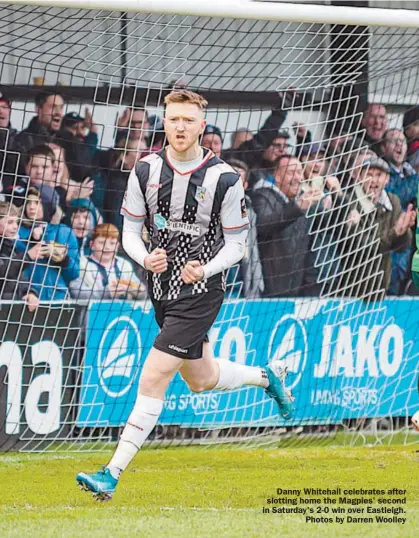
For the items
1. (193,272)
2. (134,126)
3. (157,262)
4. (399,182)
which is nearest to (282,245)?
(399,182)

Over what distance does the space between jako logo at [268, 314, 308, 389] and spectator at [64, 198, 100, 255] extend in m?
1.69

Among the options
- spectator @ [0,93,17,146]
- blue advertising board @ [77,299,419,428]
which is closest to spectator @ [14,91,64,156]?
spectator @ [0,93,17,146]

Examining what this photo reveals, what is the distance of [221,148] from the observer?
33.1 ft

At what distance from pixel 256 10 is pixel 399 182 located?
3421 millimetres

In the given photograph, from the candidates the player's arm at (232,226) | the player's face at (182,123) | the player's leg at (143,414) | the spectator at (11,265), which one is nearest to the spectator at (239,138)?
the spectator at (11,265)

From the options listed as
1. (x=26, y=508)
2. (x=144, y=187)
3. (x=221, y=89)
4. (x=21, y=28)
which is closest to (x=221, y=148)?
(x=221, y=89)

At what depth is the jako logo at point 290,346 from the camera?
1026 centimetres

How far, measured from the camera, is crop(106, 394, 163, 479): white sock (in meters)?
6.70

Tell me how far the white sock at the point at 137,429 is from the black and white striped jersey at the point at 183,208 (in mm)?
614

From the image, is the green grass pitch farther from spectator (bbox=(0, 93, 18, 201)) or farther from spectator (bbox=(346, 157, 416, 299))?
spectator (bbox=(0, 93, 18, 201))

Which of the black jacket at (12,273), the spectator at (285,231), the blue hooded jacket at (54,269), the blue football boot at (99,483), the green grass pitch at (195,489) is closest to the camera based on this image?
the green grass pitch at (195,489)

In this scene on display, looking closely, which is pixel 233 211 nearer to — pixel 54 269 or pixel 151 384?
pixel 151 384

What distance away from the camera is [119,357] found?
981 cm

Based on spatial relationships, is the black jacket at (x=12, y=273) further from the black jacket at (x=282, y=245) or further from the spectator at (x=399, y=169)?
the spectator at (x=399, y=169)
